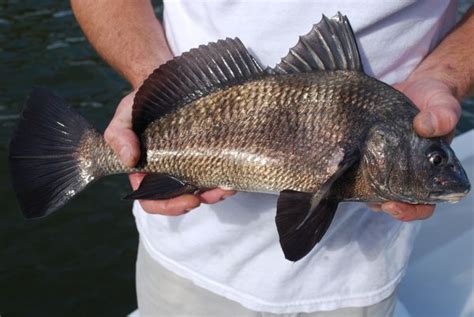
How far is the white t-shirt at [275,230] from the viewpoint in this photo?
5.82ft

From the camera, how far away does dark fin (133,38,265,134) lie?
1746 millimetres

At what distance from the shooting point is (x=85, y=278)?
4.48 meters

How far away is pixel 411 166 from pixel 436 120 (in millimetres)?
125

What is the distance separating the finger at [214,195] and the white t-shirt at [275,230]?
15cm

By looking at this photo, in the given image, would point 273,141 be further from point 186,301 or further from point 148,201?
point 186,301

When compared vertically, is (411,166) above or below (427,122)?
below

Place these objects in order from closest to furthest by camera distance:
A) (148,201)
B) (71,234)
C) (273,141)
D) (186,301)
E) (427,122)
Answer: (427,122)
(273,141)
(148,201)
(186,301)
(71,234)

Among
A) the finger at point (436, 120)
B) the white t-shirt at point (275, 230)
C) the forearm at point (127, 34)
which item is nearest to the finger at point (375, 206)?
the white t-shirt at point (275, 230)

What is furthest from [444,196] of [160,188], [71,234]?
[71,234]

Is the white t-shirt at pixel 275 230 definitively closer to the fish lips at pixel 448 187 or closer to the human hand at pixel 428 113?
the human hand at pixel 428 113

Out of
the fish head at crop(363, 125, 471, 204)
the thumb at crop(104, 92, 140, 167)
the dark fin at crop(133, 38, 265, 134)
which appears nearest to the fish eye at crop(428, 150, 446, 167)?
the fish head at crop(363, 125, 471, 204)

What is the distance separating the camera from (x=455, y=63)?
6.11 ft

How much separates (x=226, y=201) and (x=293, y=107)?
38 centimetres

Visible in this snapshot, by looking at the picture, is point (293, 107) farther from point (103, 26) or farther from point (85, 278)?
point (85, 278)
